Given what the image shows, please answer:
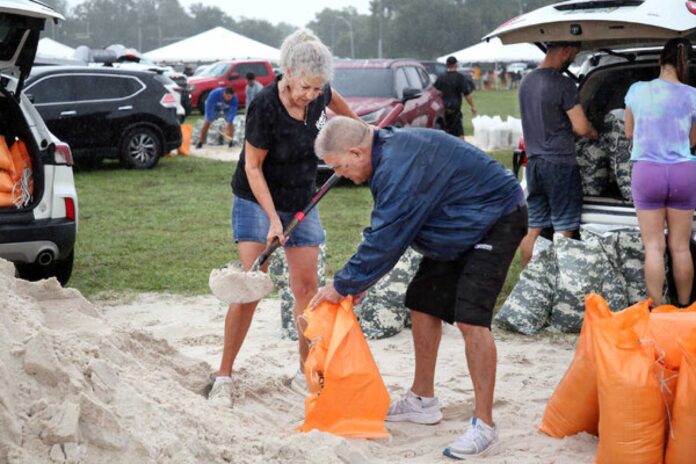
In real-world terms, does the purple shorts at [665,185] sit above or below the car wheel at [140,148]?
above

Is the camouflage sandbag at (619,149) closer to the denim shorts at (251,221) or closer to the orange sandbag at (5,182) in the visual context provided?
the denim shorts at (251,221)

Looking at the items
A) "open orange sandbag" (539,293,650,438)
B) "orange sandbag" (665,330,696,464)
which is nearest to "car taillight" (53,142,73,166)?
"open orange sandbag" (539,293,650,438)

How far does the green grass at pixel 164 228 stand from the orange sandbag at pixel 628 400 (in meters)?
3.49

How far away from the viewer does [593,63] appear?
24.8 feet

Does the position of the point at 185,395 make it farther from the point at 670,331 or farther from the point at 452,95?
the point at 452,95

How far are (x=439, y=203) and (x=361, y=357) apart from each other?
2.72 feet

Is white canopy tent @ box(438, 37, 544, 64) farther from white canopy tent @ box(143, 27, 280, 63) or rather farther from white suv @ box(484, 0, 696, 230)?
white suv @ box(484, 0, 696, 230)

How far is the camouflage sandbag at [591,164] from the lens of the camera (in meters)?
7.43

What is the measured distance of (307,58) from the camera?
15.8 feet

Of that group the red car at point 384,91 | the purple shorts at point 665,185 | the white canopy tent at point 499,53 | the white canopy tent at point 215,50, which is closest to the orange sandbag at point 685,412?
the purple shorts at point 665,185

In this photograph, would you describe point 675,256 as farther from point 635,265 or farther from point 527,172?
point 527,172

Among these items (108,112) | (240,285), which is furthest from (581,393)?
(108,112)

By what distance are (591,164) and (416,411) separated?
312cm

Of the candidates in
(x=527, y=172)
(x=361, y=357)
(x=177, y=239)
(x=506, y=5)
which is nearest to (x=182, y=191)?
(x=177, y=239)
